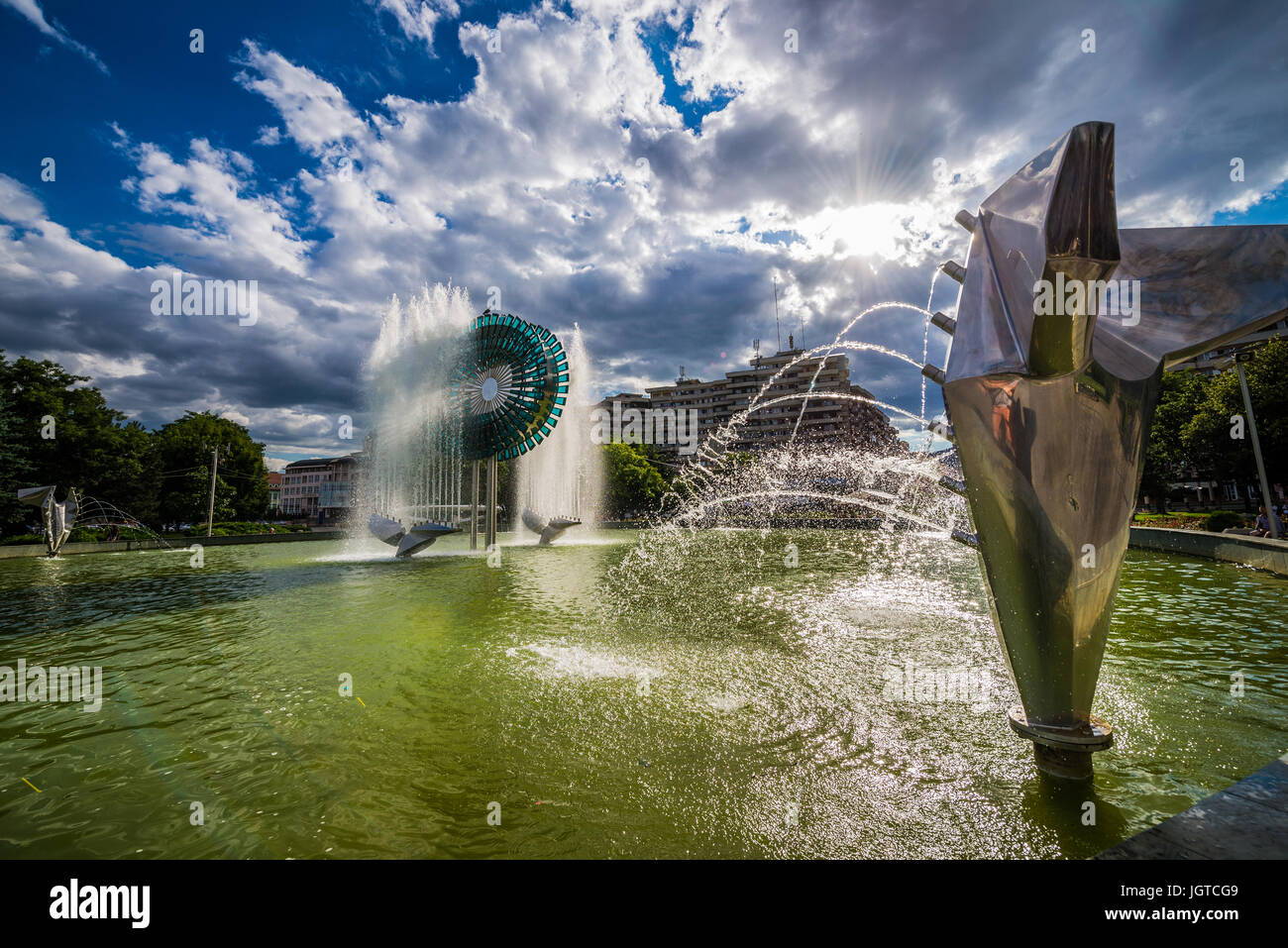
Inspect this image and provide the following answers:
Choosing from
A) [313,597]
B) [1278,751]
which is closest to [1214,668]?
[1278,751]

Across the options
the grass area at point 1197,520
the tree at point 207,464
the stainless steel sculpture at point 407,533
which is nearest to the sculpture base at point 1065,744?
the stainless steel sculpture at point 407,533

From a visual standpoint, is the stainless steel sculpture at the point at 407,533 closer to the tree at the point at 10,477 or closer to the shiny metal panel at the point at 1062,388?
the tree at the point at 10,477

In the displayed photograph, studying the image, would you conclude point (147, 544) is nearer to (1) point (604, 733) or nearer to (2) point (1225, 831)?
(1) point (604, 733)

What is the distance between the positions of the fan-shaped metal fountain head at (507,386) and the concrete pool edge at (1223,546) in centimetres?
3000

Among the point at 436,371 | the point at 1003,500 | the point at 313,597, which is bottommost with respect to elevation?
the point at 313,597

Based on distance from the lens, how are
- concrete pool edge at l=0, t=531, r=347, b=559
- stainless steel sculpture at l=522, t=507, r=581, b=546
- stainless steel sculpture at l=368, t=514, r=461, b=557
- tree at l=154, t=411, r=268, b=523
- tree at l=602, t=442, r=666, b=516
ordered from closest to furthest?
stainless steel sculpture at l=368, t=514, r=461, b=557 → concrete pool edge at l=0, t=531, r=347, b=559 → stainless steel sculpture at l=522, t=507, r=581, b=546 → tree at l=154, t=411, r=268, b=523 → tree at l=602, t=442, r=666, b=516

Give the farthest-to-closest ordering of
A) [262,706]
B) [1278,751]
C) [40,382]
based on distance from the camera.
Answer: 1. [40,382]
2. [262,706]
3. [1278,751]

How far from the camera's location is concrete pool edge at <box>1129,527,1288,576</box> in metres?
17.5

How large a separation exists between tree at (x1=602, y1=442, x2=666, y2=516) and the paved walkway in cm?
5803

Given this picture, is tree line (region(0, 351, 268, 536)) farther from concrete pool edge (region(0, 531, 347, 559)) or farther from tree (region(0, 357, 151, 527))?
concrete pool edge (region(0, 531, 347, 559))

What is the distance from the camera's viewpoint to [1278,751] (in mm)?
5180

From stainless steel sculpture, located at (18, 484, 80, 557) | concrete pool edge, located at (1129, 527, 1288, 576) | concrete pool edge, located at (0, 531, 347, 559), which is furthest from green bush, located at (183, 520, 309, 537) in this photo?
concrete pool edge, located at (1129, 527, 1288, 576)

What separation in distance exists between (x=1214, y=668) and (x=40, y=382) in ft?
214
